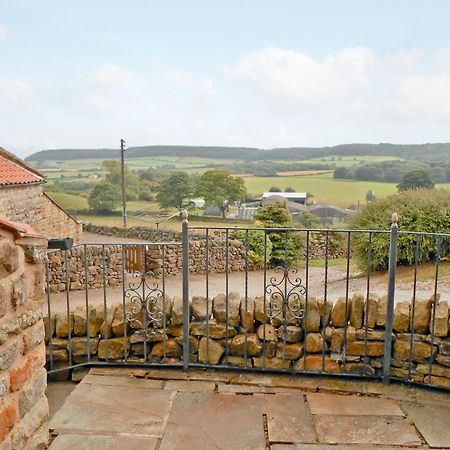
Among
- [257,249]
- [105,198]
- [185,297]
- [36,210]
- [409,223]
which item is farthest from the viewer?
[105,198]

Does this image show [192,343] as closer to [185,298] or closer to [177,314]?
[177,314]

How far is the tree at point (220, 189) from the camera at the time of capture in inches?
1156

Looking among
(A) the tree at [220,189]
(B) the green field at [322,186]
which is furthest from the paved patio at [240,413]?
(B) the green field at [322,186]

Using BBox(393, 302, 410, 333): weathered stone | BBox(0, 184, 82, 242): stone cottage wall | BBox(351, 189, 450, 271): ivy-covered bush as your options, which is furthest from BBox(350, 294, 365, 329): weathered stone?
BBox(0, 184, 82, 242): stone cottage wall

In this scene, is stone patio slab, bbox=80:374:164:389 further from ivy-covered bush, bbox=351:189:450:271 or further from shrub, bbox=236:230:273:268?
shrub, bbox=236:230:273:268

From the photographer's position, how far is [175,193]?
2703 centimetres

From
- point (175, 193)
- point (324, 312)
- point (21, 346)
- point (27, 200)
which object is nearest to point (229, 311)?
point (324, 312)

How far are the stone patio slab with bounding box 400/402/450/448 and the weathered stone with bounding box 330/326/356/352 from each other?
618 millimetres

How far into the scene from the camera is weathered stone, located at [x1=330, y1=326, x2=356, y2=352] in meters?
3.87

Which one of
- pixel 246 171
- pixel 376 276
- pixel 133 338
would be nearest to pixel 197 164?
pixel 246 171

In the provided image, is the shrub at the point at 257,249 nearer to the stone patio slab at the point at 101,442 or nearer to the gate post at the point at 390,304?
the gate post at the point at 390,304

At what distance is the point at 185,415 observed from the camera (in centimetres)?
332

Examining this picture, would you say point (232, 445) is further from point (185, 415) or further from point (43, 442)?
point (43, 442)

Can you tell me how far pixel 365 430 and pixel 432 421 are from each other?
0.51 meters
